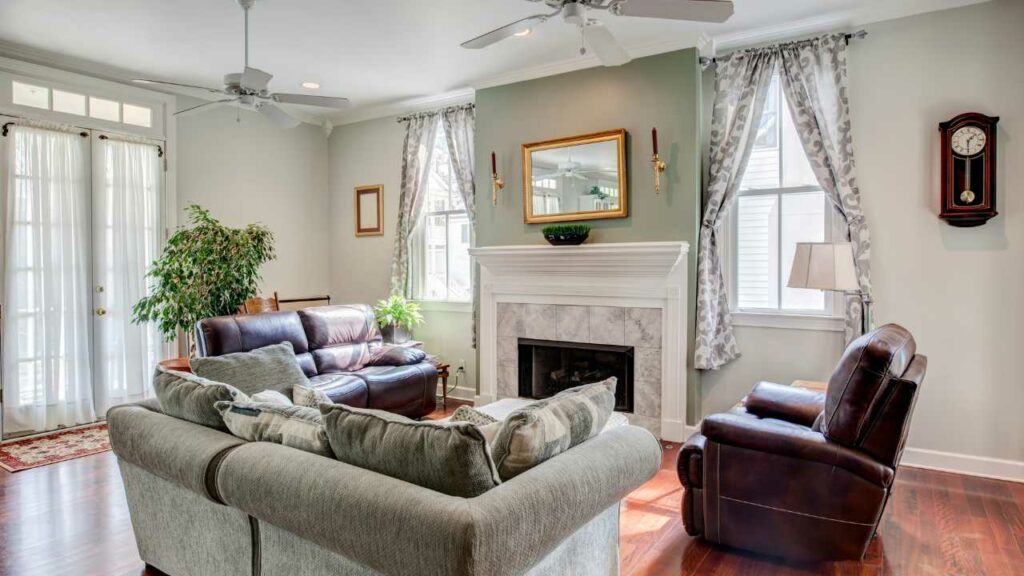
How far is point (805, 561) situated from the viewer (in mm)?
2506

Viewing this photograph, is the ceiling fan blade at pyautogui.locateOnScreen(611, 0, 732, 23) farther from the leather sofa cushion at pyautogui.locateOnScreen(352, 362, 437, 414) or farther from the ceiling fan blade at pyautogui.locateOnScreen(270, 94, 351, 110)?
the leather sofa cushion at pyautogui.locateOnScreen(352, 362, 437, 414)

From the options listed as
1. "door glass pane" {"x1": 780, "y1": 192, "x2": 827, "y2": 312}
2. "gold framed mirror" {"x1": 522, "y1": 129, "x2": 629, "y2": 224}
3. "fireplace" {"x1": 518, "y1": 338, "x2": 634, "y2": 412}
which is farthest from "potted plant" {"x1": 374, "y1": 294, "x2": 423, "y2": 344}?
"door glass pane" {"x1": 780, "y1": 192, "x2": 827, "y2": 312}

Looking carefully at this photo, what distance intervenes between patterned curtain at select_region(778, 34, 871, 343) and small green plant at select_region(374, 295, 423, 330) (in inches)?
137

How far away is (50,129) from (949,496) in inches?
253

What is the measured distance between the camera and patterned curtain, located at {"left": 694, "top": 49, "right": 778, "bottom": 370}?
4.05 m

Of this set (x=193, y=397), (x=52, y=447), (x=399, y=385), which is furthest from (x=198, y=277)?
(x=193, y=397)

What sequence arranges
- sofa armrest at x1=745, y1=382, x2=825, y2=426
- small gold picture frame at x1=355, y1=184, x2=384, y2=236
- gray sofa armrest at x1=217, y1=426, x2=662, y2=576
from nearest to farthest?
1. gray sofa armrest at x1=217, y1=426, x2=662, y2=576
2. sofa armrest at x1=745, y1=382, x2=825, y2=426
3. small gold picture frame at x1=355, y1=184, x2=384, y2=236

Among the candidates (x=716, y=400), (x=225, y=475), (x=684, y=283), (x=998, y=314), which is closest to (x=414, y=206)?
(x=684, y=283)

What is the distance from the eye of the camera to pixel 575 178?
459 centimetres

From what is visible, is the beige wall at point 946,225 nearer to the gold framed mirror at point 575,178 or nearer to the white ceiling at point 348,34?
the white ceiling at point 348,34

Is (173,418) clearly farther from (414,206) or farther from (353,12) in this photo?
(414,206)

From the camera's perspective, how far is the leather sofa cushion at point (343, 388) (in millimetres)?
4008

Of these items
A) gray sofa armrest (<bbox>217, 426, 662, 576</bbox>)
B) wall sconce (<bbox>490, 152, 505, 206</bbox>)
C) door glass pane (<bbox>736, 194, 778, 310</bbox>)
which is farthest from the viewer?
wall sconce (<bbox>490, 152, 505, 206</bbox>)

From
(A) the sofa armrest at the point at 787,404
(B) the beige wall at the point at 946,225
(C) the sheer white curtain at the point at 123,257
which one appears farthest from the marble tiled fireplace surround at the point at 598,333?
(C) the sheer white curtain at the point at 123,257
